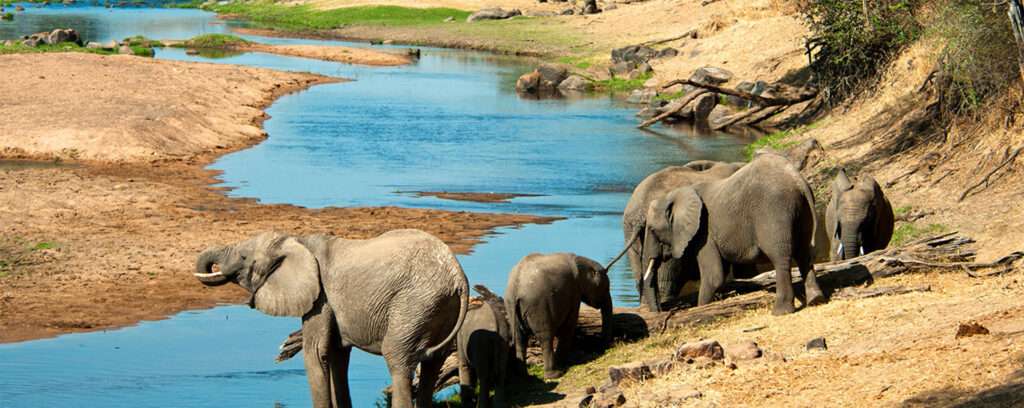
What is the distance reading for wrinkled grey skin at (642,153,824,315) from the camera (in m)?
12.9

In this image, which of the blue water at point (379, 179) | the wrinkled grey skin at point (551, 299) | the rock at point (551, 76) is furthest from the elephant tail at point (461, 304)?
the rock at point (551, 76)

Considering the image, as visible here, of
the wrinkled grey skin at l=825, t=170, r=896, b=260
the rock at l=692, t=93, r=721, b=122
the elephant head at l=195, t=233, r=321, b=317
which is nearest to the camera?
the elephant head at l=195, t=233, r=321, b=317

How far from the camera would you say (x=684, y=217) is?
550 inches

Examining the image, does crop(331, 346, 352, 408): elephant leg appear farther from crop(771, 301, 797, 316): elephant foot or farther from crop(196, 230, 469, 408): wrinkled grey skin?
crop(771, 301, 797, 316): elephant foot

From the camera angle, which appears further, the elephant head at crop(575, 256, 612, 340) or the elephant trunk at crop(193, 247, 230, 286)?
the elephant head at crop(575, 256, 612, 340)

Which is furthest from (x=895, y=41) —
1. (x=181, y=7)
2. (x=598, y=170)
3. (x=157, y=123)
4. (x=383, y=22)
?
(x=181, y=7)

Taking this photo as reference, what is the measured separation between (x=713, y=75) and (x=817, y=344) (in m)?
36.3

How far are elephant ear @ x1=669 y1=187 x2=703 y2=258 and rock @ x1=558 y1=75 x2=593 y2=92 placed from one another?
41205 millimetres

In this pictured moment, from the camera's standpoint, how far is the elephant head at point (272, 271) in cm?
1098

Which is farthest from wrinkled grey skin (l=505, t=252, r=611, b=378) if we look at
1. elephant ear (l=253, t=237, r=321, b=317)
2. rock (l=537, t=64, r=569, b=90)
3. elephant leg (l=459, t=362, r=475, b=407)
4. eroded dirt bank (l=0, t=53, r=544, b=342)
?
rock (l=537, t=64, r=569, b=90)

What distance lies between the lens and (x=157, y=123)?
34312 mm

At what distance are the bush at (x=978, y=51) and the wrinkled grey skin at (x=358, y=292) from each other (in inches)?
540

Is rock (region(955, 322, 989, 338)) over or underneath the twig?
over

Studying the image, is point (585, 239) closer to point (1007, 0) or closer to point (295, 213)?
point (295, 213)
